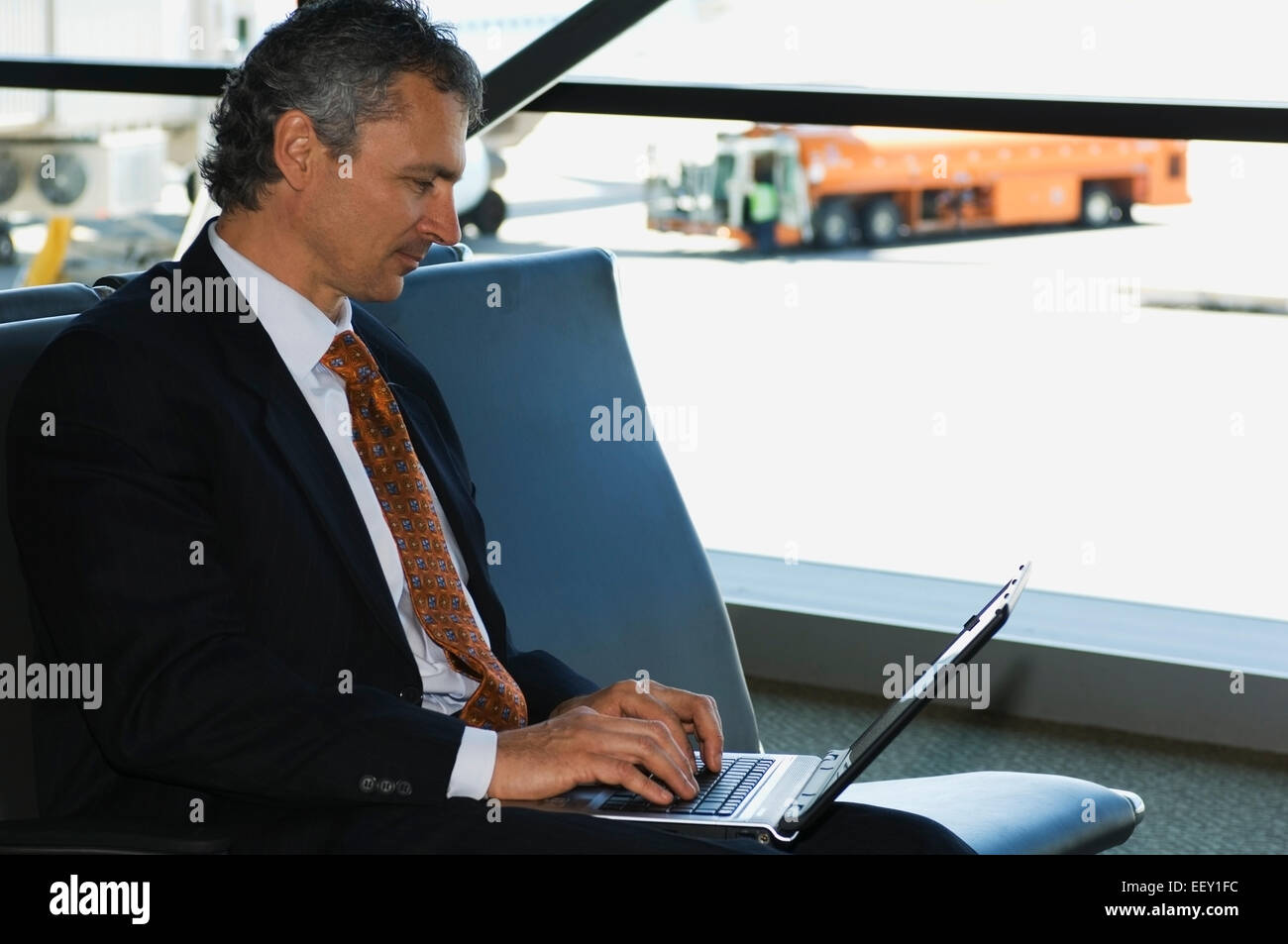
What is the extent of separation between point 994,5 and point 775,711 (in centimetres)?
232

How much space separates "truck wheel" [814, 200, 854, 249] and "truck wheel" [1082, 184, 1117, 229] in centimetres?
103

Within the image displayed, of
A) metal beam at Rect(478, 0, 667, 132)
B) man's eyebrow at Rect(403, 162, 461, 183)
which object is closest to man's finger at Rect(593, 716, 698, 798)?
man's eyebrow at Rect(403, 162, 461, 183)

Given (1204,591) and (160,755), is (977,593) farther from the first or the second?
(160,755)

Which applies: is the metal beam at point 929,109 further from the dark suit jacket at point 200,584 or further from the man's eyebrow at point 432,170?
the dark suit jacket at point 200,584

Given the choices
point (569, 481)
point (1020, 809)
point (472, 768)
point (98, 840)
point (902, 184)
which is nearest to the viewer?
point (98, 840)

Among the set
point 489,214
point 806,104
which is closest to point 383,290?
point 806,104

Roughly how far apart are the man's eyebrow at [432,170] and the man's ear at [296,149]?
2.9 inches

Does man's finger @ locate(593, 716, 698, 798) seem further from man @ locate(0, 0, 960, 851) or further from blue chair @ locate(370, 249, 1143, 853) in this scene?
blue chair @ locate(370, 249, 1143, 853)

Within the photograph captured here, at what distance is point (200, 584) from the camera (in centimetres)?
121

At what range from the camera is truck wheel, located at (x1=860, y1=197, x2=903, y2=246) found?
707 cm

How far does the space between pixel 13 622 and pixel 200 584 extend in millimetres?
195

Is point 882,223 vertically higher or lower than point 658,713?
higher

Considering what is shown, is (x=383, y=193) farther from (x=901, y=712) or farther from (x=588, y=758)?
(x=901, y=712)
